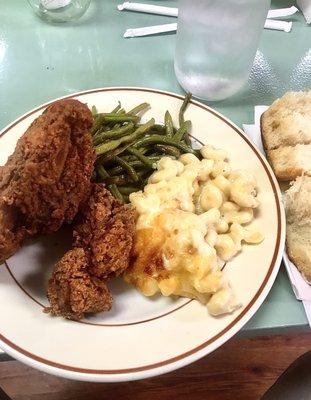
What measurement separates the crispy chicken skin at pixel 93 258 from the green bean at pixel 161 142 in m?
0.20

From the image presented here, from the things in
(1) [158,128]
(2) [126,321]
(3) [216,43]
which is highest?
(3) [216,43]

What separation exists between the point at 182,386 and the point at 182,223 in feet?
2.77

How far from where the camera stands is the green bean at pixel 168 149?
1.08 m

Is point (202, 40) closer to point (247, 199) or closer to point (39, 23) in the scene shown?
point (247, 199)

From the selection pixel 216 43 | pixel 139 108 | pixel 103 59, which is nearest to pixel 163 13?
pixel 103 59

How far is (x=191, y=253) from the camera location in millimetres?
856

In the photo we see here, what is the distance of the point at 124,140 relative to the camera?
1.07m

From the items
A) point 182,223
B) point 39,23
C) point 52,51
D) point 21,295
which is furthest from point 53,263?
point 39,23

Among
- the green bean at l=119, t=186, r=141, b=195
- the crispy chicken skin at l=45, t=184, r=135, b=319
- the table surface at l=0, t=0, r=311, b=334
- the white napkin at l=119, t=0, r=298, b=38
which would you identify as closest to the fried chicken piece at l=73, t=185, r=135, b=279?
the crispy chicken skin at l=45, t=184, r=135, b=319

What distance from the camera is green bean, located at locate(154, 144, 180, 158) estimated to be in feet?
3.54

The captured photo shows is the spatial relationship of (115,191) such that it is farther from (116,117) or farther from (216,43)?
(216,43)

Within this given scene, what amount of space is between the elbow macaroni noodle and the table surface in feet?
1.01

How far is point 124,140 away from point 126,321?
16.5 inches

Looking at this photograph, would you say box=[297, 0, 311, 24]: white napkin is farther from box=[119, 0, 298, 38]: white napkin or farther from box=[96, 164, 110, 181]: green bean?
box=[96, 164, 110, 181]: green bean
